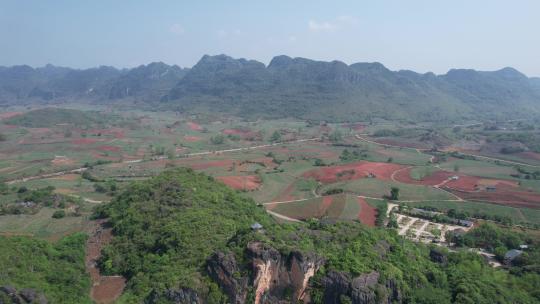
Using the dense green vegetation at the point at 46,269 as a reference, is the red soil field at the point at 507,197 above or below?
below

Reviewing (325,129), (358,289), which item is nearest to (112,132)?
(325,129)

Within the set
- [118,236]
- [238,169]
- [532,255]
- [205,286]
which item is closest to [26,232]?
[118,236]

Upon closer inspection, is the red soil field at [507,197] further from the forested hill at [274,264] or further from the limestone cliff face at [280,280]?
the limestone cliff face at [280,280]

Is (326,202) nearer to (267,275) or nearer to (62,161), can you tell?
(267,275)

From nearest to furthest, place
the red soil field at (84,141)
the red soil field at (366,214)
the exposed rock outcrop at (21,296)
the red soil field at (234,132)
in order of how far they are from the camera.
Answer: the exposed rock outcrop at (21,296), the red soil field at (366,214), the red soil field at (84,141), the red soil field at (234,132)

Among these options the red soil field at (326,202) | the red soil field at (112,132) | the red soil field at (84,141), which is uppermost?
the red soil field at (112,132)

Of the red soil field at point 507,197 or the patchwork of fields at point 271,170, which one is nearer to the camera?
the patchwork of fields at point 271,170

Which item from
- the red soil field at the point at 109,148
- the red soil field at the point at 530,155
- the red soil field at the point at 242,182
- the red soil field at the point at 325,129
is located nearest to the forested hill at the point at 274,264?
the red soil field at the point at 242,182
